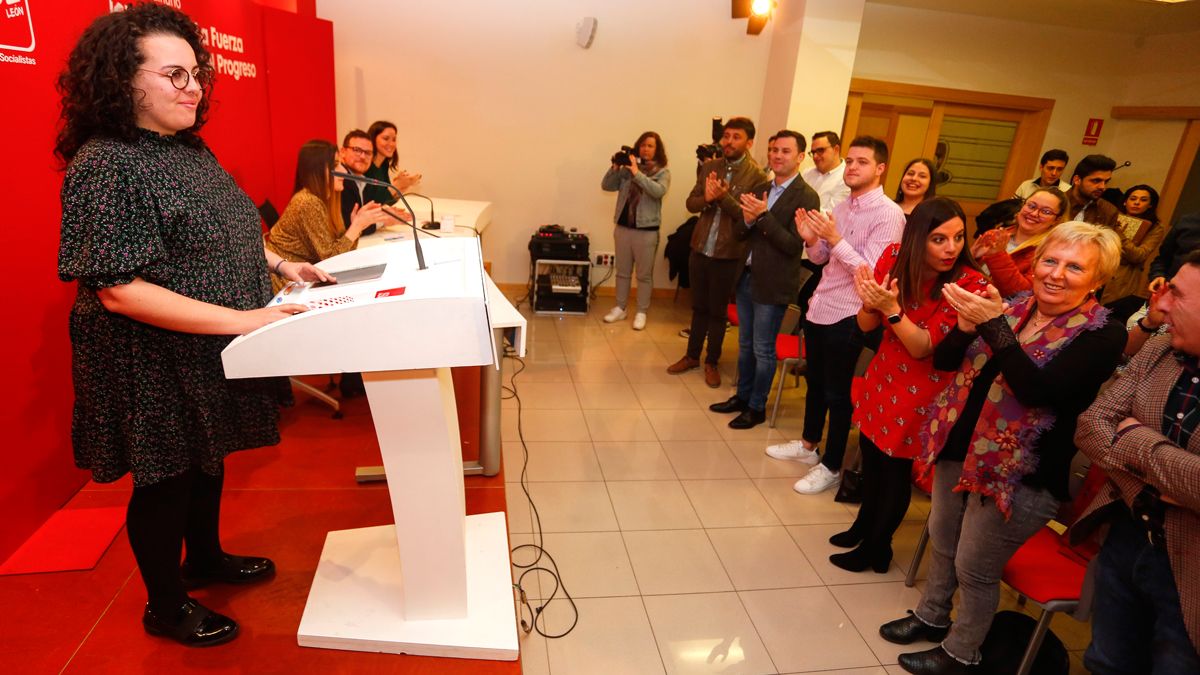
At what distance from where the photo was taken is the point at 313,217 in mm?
2818

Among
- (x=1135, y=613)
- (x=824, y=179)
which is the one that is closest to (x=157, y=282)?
(x=1135, y=613)

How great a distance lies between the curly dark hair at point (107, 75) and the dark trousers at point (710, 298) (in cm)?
310

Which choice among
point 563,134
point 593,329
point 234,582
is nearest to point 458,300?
point 234,582

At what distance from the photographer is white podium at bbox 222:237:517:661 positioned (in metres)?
1.31

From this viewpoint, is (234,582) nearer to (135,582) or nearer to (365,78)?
(135,582)

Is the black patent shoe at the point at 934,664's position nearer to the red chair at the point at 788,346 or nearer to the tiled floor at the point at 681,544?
the tiled floor at the point at 681,544

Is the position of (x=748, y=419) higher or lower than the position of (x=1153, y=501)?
lower

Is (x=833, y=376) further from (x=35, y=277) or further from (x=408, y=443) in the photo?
(x=35, y=277)

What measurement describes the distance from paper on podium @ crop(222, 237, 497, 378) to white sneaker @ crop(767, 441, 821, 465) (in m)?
2.36

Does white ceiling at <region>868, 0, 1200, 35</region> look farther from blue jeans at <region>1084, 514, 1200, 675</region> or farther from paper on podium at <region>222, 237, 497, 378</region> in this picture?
paper on podium at <region>222, 237, 497, 378</region>

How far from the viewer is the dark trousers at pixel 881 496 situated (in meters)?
2.26

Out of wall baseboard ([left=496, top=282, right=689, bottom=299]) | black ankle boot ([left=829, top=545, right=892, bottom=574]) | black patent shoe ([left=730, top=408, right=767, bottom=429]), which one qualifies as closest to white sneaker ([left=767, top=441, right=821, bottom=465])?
black patent shoe ([left=730, top=408, right=767, bottom=429])

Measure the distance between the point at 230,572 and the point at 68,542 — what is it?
0.64 metres

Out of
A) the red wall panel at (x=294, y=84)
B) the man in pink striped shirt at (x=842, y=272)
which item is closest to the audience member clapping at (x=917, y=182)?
the man in pink striped shirt at (x=842, y=272)
